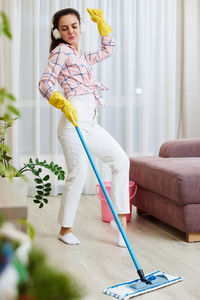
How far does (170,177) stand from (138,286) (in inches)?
36.6

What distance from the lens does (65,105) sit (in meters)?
2.56

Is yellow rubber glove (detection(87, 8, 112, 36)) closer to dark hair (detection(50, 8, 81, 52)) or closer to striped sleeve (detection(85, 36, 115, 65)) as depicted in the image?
striped sleeve (detection(85, 36, 115, 65))

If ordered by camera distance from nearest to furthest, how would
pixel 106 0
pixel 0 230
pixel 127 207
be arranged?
1. pixel 0 230
2. pixel 127 207
3. pixel 106 0

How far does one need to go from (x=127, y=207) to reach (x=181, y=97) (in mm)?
2104

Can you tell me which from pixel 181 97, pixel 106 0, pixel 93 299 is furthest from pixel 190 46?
pixel 93 299

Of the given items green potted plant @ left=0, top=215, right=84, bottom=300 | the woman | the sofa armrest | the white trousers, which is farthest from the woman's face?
A: green potted plant @ left=0, top=215, right=84, bottom=300

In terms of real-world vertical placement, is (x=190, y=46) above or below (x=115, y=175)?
above

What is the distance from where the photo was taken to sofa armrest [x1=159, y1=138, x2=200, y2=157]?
11.0 feet

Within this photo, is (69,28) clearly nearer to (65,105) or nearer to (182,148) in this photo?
(65,105)

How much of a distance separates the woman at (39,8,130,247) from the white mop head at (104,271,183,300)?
1.94 ft

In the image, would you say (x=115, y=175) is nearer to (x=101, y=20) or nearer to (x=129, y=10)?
(x=101, y=20)

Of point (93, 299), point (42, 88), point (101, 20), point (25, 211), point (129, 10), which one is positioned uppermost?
point (129, 10)

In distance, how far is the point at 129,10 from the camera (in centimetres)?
427

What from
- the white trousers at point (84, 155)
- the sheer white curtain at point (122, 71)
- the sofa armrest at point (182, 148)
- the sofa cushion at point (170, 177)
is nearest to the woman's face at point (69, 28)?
the white trousers at point (84, 155)
